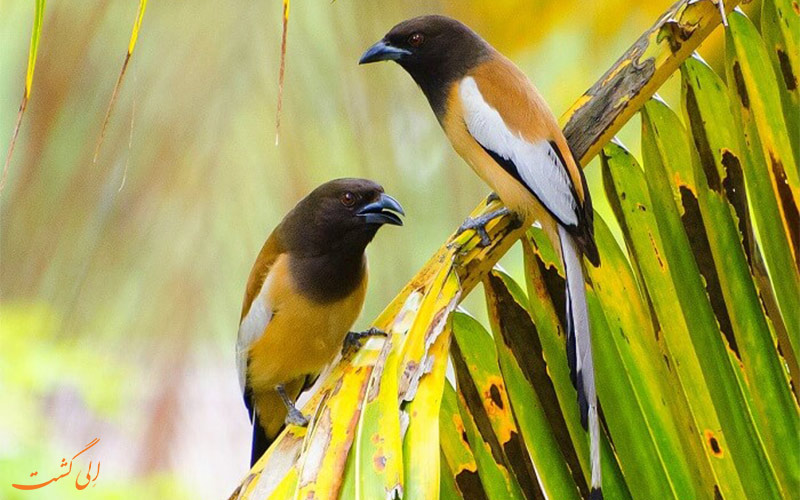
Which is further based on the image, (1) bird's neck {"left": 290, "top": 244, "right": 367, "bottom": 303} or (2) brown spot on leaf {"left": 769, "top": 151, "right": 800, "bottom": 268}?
(1) bird's neck {"left": 290, "top": 244, "right": 367, "bottom": 303}

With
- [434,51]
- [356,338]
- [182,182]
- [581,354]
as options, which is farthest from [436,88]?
[182,182]

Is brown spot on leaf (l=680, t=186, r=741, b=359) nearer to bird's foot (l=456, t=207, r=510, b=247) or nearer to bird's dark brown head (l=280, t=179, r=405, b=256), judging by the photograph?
bird's foot (l=456, t=207, r=510, b=247)

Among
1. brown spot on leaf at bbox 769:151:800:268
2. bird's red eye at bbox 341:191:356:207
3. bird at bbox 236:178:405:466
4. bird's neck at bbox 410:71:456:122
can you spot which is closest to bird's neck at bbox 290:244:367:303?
bird at bbox 236:178:405:466

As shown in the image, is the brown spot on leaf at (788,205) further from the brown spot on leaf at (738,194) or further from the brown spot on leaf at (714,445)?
the brown spot on leaf at (714,445)

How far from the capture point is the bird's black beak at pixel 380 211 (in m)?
2.00

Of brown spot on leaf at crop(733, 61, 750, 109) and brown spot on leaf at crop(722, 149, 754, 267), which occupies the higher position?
brown spot on leaf at crop(733, 61, 750, 109)

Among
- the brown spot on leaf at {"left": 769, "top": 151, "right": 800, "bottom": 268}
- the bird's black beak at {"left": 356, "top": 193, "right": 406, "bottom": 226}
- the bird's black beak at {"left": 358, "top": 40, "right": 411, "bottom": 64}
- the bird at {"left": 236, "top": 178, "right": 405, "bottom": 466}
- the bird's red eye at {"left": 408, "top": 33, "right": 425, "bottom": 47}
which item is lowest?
the bird at {"left": 236, "top": 178, "right": 405, "bottom": 466}

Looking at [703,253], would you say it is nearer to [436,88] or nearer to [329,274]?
[436,88]

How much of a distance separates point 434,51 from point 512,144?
421mm

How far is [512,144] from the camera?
5.49ft

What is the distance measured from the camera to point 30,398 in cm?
298

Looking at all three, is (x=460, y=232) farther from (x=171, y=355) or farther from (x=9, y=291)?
(x=9, y=291)

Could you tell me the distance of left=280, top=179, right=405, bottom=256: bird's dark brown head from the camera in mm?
2039

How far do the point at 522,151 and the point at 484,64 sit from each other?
351mm
